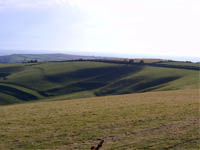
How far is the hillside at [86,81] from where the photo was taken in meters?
85.0

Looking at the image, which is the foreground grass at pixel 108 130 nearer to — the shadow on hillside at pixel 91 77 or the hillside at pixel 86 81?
the hillside at pixel 86 81

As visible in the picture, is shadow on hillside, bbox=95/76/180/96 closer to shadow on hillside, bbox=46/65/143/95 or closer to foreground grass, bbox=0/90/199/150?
shadow on hillside, bbox=46/65/143/95

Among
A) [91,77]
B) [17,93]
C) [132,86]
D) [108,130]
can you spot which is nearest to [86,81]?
[91,77]

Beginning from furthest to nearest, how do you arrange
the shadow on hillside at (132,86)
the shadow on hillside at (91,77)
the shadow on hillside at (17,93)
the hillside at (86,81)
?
1. the shadow on hillside at (91,77)
2. the shadow on hillside at (132,86)
3. the shadow on hillside at (17,93)
4. the hillside at (86,81)

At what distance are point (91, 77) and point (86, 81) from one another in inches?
262

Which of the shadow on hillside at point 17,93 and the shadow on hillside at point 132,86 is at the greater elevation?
the shadow on hillside at point 132,86

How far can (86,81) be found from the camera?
343 ft

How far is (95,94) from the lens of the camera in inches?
3435

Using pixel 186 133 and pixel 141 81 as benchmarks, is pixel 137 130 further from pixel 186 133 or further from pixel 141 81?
pixel 141 81

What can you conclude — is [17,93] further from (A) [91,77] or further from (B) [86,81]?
(A) [91,77]

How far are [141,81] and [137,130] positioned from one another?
75.6 meters

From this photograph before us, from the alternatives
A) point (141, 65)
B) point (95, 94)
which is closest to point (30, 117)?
point (95, 94)

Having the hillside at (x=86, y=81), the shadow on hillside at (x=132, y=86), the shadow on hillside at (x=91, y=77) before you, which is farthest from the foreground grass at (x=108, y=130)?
the shadow on hillside at (x=91, y=77)

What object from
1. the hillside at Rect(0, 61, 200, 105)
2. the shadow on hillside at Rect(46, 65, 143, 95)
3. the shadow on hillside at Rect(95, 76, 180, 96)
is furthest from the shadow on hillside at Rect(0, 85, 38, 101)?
the shadow on hillside at Rect(95, 76, 180, 96)
